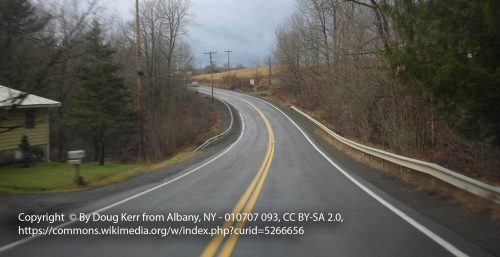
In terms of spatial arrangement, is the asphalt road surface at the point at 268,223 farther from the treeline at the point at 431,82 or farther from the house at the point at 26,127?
the house at the point at 26,127

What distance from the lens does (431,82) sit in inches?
391

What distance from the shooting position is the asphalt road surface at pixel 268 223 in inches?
268

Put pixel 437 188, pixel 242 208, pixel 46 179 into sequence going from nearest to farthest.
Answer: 1. pixel 242 208
2. pixel 437 188
3. pixel 46 179

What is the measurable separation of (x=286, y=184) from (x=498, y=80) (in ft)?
24.1

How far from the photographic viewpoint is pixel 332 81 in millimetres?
44562

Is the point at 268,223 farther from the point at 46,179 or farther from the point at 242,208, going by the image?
the point at 46,179

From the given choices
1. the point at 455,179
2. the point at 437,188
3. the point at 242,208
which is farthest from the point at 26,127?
the point at 455,179

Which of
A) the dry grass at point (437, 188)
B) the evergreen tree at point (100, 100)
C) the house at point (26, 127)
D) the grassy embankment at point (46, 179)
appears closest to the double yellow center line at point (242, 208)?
the dry grass at point (437, 188)

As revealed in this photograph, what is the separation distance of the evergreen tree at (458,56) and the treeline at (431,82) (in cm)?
2

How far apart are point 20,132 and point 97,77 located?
13.1m

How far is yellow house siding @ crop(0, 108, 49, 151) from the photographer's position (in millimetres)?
25484

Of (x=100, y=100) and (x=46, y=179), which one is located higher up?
(x=100, y=100)

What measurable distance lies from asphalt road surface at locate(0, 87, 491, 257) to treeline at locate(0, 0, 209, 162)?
471 centimetres

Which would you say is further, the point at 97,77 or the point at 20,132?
the point at 97,77
